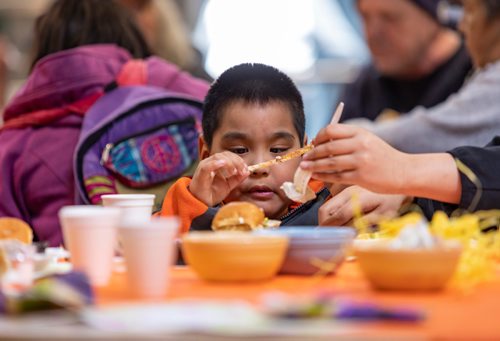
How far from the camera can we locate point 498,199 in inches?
70.6

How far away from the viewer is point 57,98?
8.57ft

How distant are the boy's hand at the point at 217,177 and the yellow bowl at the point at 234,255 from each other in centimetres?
55

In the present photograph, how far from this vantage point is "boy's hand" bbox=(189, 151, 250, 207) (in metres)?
1.81

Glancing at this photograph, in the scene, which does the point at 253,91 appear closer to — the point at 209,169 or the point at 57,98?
the point at 209,169

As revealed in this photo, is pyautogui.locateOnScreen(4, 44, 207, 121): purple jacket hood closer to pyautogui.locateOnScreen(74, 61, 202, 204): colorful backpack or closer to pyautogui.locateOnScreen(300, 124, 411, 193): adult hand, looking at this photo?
pyautogui.locateOnScreen(74, 61, 202, 204): colorful backpack

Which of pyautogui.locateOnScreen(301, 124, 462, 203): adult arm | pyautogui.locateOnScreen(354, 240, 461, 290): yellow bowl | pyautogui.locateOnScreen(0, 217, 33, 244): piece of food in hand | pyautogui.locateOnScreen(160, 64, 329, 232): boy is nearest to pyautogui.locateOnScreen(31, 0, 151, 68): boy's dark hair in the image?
pyautogui.locateOnScreen(160, 64, 329, 232): boy

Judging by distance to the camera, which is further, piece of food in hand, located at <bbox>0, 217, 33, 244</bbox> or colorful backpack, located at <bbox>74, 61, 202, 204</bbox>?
colorful backpack, located at <bbox>74, 61, 202, 204</bbox>

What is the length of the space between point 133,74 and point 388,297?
66.1 inches

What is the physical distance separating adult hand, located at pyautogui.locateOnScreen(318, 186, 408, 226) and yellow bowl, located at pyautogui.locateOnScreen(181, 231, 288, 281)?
1.88ft

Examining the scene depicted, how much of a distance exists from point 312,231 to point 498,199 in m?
0.60

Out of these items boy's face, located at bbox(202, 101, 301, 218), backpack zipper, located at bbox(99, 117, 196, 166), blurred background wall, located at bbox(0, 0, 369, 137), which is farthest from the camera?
blurred background wall, located at bbox(0, 0, 369, 137)

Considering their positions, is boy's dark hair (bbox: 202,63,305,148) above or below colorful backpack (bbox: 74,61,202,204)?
above

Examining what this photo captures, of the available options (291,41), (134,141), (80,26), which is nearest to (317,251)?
(134,141)

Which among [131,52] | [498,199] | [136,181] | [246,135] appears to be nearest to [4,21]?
[131,52]
